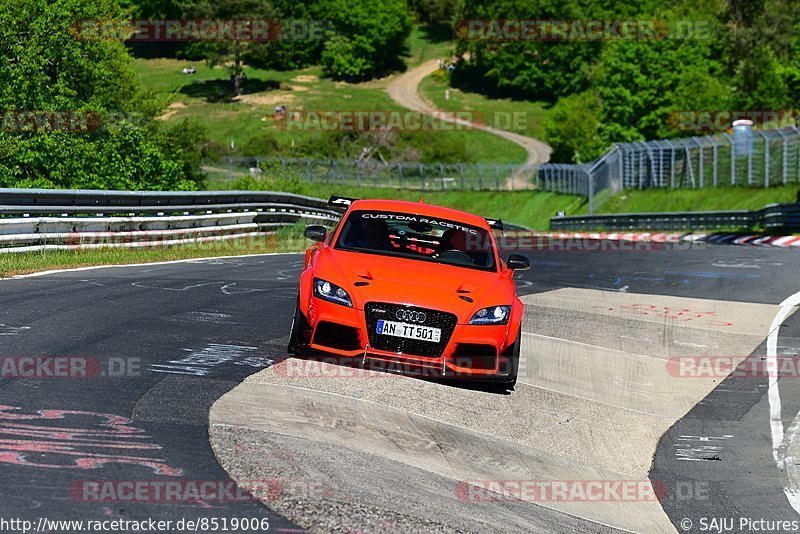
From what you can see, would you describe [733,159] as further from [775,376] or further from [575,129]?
[775,376]

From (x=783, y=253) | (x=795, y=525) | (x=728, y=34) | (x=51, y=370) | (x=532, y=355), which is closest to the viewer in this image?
(x=795, y=525)

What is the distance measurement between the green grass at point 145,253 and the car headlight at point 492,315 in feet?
27.9

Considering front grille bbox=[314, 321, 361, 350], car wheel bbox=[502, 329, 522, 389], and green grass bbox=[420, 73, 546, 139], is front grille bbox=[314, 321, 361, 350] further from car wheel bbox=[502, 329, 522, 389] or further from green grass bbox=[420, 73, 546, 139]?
green grass bbox=[420, 73, 546, 139]

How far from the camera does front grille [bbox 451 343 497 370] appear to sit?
9.70 meters

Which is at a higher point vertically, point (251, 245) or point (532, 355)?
point (532, 355)

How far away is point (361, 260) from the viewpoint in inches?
410

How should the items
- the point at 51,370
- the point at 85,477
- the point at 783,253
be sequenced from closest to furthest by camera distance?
the point at 85,477
the point at 51,370
the point at 783,253

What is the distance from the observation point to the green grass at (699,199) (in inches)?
1854

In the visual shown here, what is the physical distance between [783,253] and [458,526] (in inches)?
897

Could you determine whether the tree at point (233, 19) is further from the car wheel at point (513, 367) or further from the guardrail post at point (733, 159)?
the car wheel at point (513, 367)

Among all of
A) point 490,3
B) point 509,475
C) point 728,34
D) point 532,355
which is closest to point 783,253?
point 532,355

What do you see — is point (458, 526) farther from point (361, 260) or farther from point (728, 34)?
point (728, 34)

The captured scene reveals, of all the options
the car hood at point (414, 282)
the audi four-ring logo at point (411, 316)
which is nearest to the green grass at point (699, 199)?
the car hood at point (414, 282)

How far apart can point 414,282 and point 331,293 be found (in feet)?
2.42
